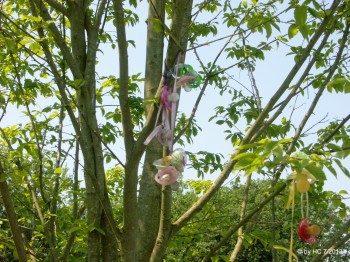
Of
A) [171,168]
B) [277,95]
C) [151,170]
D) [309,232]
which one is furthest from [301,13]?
[151,170]

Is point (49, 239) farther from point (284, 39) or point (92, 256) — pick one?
point (284, 39)

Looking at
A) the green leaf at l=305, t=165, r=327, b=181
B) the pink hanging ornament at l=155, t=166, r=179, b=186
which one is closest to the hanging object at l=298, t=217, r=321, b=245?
the green leaf at l=305, t=165, r=327, b=181

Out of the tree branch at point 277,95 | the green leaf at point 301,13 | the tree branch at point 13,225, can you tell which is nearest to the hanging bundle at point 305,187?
the green leaf at point 301,13

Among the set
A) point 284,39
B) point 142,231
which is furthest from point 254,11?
point 142,231

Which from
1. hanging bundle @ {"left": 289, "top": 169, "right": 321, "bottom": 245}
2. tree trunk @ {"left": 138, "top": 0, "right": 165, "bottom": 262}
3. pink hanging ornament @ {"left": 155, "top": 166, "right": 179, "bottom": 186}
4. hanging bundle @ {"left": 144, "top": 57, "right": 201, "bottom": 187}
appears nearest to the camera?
hanging bundle @ {"left": 289, "top": 169, "right": 321, "bottom": 245}

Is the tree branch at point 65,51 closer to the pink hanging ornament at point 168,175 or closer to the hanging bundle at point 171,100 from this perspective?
the hanging bundle at point 171,100

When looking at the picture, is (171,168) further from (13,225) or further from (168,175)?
(13,225)

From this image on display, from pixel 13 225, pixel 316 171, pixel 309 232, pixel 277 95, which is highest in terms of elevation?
pixel 277 95

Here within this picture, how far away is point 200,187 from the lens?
166 inches

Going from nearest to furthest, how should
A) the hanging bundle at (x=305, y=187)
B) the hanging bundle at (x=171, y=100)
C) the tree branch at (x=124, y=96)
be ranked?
the hanging bundle at (x=305, y=187)
the hanging bundle at (x=171, y=100)
the tree branch at (x=124, y=96)

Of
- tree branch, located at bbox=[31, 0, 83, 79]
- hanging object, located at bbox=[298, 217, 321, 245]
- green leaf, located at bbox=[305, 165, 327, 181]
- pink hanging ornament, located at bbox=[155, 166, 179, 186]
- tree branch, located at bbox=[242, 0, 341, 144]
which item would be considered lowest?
hanging object, located at bbox=[298, 217, 321, 245]

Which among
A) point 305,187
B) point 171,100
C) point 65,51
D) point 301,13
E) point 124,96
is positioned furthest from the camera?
point 65,51

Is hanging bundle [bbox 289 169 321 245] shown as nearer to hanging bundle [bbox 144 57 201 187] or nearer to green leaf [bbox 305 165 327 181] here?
green leaf [bbox 305 165 327 181]

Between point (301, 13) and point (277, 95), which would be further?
point (277, 95)
